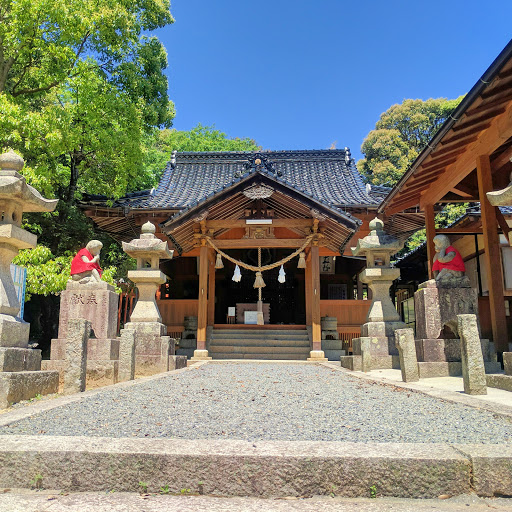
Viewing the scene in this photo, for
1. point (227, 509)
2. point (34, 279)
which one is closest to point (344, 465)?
point (227, 509)

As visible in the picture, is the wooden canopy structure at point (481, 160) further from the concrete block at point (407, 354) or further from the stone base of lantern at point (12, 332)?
the stone base of lantern at point (12, 332)

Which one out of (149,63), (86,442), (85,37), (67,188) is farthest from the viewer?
(67,188)

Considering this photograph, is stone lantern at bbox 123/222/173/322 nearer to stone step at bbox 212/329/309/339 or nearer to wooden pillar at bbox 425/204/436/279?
stone step at bbox 212/329/309/339

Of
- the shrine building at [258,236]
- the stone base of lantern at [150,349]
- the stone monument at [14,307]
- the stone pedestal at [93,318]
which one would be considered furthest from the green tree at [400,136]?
the stone monument at [14,307]

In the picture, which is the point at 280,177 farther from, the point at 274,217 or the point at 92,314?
the point at 92,314

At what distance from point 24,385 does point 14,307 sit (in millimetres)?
1043

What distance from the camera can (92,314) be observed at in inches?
291

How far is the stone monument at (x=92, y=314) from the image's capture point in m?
6.82

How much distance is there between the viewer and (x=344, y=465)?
2248 mm

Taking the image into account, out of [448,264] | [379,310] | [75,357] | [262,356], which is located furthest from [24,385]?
[262,356]

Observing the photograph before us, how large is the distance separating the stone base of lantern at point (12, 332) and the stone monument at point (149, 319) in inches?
116

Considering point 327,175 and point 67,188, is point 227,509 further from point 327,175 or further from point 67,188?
point 327,175

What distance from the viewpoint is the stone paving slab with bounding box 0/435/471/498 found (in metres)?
2.24

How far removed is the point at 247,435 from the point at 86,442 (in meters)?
A: 1.08
